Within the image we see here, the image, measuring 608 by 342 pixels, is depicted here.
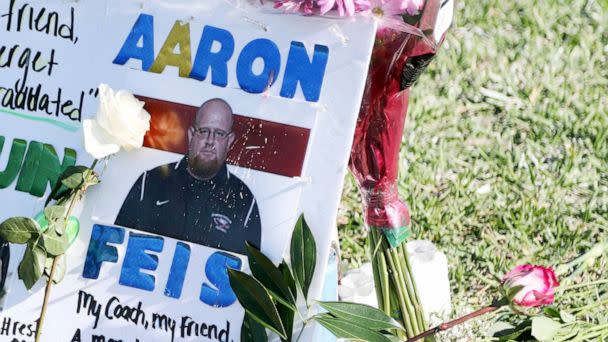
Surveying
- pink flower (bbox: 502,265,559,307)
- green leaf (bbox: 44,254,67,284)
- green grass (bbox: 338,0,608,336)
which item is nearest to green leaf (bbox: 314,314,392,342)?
pink flower (bbox: 502,265,559,307)

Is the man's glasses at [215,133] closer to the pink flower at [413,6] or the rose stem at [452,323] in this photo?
the pink flower at [413,6]

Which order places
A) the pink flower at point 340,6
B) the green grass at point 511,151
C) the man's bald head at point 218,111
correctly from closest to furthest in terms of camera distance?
the pink flower at point 340,6 → the man's bald head at point 218,111 → the green grass at point 511,151

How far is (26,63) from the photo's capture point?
1.77 metres

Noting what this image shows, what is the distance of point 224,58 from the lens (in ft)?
5.50

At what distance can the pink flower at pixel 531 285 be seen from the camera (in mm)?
1670

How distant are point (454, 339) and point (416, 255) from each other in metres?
0.21

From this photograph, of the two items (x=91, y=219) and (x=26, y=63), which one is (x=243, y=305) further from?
(x=26, y=63)

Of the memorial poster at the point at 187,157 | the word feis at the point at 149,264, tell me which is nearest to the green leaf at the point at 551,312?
the memorial poster at the point at 187,157

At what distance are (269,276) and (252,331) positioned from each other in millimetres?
100

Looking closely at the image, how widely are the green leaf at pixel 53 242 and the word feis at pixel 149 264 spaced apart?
7 cm

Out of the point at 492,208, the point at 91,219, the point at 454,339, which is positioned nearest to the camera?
the point at 91,219

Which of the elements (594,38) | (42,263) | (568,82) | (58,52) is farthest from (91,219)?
(594,38)

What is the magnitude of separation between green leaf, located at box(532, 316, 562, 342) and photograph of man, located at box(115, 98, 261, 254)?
1.99 ft

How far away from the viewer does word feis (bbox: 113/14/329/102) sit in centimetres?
165
